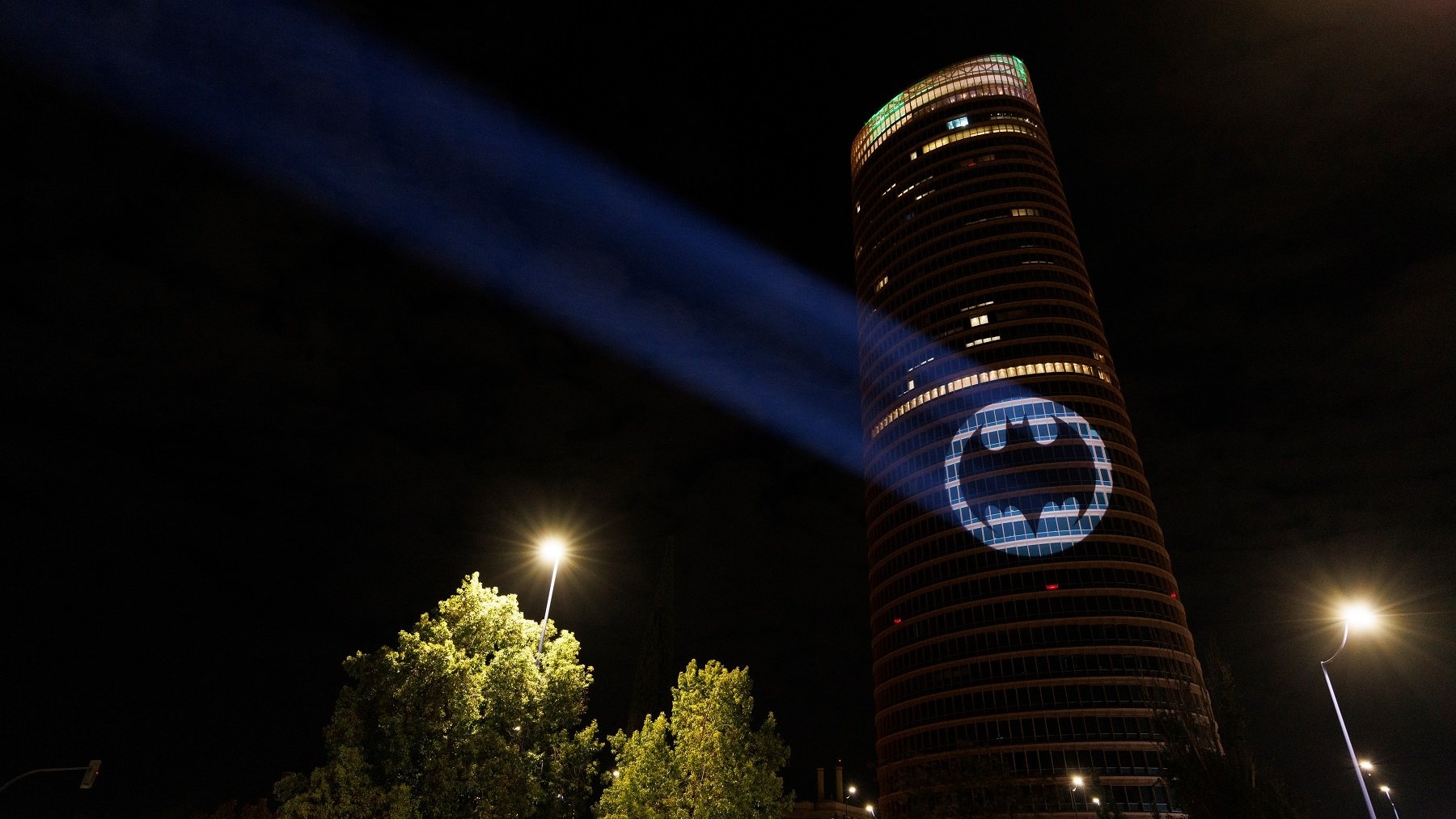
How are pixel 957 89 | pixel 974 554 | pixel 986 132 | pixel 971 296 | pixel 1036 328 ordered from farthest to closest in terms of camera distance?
pixel 957 89 → pixel 986 132 → pixel 971 296 → pixel 1036 328 → pixel 974 554

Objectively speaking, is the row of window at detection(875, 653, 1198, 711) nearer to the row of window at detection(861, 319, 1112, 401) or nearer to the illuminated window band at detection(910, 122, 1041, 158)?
the row of window at detection(861, 319, 1112, 401)

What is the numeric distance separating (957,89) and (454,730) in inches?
6205

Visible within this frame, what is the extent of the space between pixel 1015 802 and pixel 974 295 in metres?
92.2

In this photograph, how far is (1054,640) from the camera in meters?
101

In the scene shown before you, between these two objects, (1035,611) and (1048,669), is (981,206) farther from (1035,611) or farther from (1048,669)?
(1048,669)

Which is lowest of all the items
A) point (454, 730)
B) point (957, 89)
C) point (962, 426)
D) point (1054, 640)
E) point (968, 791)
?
point (454, 730)

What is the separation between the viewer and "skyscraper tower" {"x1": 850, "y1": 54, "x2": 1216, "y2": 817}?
97.2 meters

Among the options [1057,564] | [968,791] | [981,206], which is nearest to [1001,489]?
[1057,564]

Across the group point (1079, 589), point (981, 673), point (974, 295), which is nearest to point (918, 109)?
point (974, 295)

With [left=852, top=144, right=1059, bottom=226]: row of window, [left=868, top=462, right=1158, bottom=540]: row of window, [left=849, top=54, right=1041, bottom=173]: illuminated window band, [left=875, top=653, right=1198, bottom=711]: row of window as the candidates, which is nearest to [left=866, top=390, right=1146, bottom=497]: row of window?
[left=868, top=462, right=1158, bottom=540]: row of window

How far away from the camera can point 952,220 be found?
439 ft

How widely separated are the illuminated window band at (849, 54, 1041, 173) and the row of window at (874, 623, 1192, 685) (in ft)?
339

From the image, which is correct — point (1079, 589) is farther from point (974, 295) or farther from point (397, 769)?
point (397, 769)

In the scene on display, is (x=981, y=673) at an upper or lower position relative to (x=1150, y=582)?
lower
